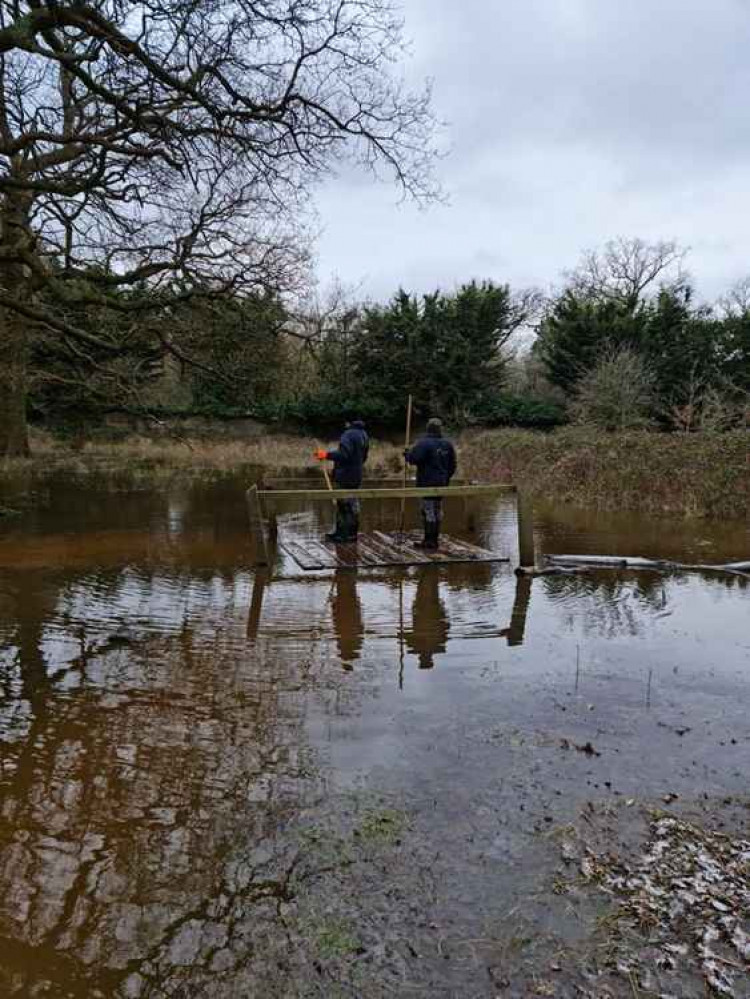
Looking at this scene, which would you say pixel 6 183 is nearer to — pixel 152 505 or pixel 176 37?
pixel 176 37

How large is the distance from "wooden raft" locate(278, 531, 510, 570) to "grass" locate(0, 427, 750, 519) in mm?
1722

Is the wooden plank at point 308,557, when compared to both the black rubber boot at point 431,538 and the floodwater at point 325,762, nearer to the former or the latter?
the floodwater at point 325,762

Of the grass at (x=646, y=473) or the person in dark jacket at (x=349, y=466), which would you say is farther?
the grass at (x=646, y=473)

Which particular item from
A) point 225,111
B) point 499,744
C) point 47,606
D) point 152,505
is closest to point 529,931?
point 499,744

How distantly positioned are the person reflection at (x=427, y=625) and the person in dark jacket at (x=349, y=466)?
84.3 inches

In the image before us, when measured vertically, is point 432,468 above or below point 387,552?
above

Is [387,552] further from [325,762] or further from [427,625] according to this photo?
[325,762]

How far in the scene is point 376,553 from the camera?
9773 mm

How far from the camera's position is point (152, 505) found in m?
15.1

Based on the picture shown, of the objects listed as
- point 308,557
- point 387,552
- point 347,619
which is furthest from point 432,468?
point 347,619

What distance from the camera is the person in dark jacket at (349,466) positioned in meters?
10.1

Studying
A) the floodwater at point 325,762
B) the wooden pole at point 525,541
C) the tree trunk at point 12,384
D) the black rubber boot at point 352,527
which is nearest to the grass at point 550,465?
the tree trunk at point 12,384

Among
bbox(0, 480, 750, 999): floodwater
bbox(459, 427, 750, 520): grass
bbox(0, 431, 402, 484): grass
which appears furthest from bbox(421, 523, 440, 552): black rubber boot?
bbox(0, 431, 402, 484): grass

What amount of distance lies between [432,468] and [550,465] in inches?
325
